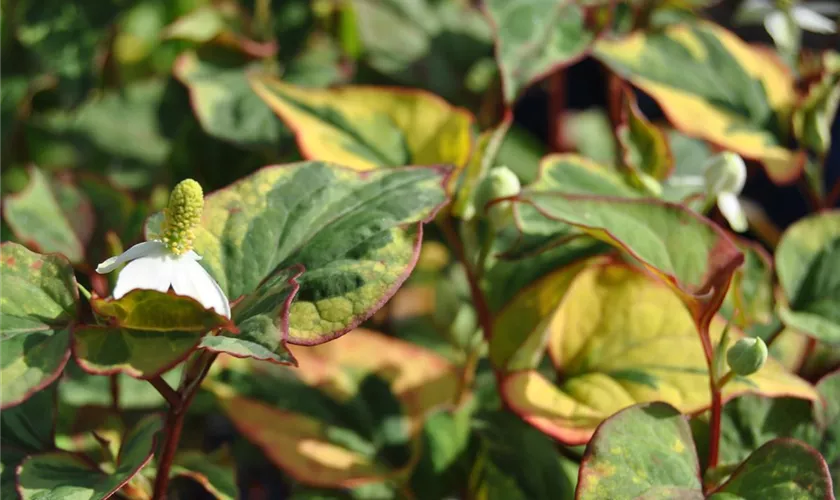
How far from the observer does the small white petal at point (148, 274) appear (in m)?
0.51

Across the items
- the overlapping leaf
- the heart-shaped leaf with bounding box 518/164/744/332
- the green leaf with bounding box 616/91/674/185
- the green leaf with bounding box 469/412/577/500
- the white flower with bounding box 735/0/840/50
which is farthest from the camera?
the white flower with bounding box 735/0/840/50

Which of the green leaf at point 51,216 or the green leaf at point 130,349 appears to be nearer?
the green leaf at point 130,349

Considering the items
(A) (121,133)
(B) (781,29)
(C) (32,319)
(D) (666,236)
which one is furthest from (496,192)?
(A) (121,133)

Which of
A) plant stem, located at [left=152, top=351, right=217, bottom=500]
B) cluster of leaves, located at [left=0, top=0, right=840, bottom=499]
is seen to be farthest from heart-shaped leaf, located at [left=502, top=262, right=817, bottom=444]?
plant stem, located at [left=152, top=351, right=217, bottom=500]

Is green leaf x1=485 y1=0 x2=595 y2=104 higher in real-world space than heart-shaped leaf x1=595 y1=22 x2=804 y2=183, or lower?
higher

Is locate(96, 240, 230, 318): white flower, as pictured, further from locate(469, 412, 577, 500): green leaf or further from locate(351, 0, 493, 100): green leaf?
locate(351, 0, 493, 100): green leaf

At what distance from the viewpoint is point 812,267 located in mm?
777

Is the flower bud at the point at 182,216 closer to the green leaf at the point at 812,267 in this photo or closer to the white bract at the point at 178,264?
the white bract at the point at 178,264

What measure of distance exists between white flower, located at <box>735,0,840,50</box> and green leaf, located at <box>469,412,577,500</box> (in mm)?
513

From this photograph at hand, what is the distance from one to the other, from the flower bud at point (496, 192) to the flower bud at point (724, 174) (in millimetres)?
177

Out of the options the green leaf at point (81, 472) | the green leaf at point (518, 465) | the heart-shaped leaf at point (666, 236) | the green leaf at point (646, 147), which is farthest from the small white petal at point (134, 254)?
the green leaf at point (646, 147)

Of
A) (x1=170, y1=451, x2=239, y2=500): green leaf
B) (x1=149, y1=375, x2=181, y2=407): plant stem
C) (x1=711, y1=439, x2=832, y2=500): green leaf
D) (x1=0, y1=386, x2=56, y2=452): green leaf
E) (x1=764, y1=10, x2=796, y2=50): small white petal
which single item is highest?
(x1=149, y1=375, x2=181, y2=407): plant stem

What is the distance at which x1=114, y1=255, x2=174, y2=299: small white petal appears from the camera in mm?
507

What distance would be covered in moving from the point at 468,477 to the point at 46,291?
0.43m
